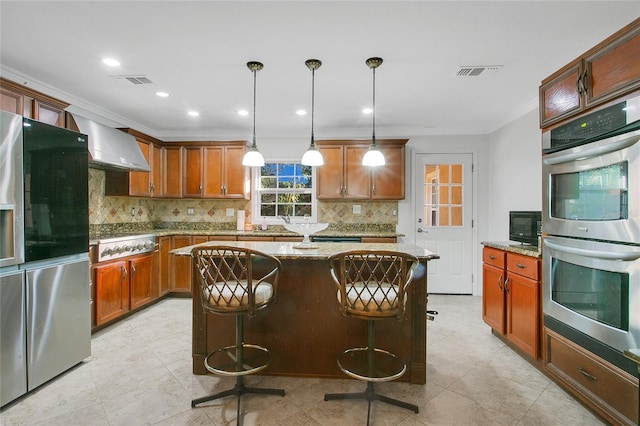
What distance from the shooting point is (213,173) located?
476cm

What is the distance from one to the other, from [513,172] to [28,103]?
5011 millimetres

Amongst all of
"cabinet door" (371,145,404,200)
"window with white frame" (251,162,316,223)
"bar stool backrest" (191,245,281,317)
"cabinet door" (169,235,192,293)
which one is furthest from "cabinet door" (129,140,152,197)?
"cabinet door" (371,145,404,200)

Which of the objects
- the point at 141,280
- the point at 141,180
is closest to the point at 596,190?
the point at 141,280

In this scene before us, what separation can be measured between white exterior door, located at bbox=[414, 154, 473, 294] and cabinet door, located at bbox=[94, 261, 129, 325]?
3.90 meters

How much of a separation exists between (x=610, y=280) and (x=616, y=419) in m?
0.75

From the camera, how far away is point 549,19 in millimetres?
2061

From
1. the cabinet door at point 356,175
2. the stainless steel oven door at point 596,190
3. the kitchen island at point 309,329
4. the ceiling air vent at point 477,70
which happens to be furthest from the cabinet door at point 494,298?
the cabinet door at point 356,175

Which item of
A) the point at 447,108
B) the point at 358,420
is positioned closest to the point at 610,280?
the point at 358,420

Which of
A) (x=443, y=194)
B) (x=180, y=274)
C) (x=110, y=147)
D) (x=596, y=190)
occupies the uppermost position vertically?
(x=110, y=147)

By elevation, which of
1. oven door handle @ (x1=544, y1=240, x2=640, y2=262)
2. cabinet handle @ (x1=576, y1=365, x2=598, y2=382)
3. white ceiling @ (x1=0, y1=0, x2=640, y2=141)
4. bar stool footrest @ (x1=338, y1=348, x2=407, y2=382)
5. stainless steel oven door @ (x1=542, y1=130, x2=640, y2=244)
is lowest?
bar stool footrest @ (x1=338, y1=348, x2=407, y2=382)

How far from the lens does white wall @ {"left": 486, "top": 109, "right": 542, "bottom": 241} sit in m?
3.62

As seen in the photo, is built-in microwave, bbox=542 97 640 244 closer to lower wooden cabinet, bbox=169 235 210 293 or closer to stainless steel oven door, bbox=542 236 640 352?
stainless steel oven door, bbox=542 236 640 352

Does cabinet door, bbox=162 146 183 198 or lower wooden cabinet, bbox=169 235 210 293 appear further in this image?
cabinet door, bbox=162 146 183 198

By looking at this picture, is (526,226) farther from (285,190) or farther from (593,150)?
(285,190)
